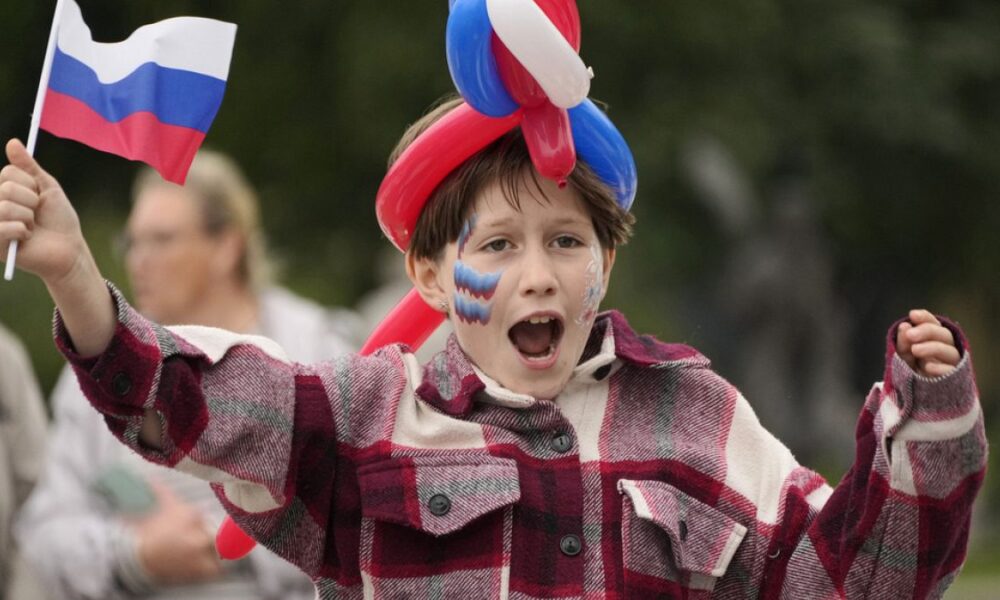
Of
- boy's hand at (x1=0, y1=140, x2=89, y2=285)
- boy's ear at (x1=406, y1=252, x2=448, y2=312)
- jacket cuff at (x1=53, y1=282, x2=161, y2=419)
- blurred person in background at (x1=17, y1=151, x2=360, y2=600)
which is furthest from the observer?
blurred person in background at (x1=17, y1=151, x2=360, y2=600)

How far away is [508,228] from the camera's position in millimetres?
3670

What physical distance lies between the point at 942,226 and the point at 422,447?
875cm

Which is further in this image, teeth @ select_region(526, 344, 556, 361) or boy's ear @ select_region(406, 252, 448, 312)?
boy's ear @ select_region(406, 252, 448, 312)

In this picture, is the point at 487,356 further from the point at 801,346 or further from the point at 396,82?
the point at 801,346

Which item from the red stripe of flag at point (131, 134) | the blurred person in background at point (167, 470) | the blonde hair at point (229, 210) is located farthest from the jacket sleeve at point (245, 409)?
the blonde hair at point (229, 210)

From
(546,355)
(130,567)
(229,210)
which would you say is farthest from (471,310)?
(229,210)

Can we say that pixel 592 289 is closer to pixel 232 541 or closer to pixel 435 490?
pixel 435 490

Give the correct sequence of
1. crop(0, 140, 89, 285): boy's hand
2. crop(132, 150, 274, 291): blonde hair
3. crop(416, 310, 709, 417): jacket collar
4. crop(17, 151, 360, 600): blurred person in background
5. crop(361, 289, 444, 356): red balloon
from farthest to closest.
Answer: crop(132, 150, 274, 291): blonde hair, crop(17, 151, 360, 600): blurred person in background, crop(361, 289, 444, 356): red balloon, crop(416, 310, 709, 417): jacket collar, crop(0, 140, 89, 285): boy's hand

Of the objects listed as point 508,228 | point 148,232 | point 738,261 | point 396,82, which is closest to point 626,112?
point 396,82

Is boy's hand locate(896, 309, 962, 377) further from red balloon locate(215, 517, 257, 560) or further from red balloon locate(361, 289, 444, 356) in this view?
red balloon locate(215, 517, 257, 560)

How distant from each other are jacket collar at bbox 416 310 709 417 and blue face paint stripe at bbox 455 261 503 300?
0.41 feet

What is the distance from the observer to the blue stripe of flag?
141 inches

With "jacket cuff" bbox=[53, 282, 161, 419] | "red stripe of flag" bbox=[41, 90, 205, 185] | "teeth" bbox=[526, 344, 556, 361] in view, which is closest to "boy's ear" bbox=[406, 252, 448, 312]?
"teeth" bbox=[526, 344, 556, 361]

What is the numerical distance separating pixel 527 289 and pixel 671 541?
508mm
